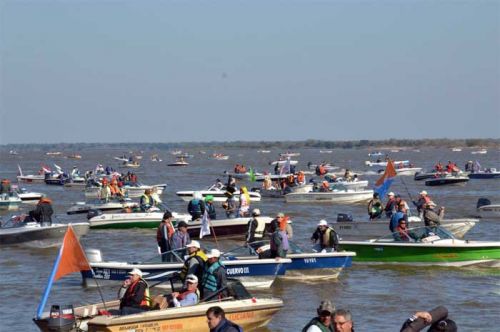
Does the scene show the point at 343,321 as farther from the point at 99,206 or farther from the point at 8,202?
the point at 8,202

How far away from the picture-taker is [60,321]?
14.7 metres

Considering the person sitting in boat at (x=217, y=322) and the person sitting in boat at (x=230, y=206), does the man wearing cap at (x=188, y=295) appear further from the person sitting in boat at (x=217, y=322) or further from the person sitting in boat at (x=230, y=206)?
the person sitting in boat at (x=230, y=206)

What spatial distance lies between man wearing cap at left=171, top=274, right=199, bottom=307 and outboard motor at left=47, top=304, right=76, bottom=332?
159 cm

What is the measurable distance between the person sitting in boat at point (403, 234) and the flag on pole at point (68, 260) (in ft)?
37.0

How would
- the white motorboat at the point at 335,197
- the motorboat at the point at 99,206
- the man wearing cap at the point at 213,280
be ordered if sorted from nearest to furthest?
1. the man wearing cap at the point at 213,280
2. the motorboat at the point at 99,206
3. the white motorboat at the point at 335,197

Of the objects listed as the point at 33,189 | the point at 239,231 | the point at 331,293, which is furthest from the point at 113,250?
the point at 33,189

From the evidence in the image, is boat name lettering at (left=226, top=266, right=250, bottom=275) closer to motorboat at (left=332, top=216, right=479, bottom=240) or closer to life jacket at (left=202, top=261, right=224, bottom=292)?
life jacket at (left=202, top=261, right=224, bottom=292)

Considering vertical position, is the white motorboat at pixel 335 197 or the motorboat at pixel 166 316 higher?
the motorboat at pixel 166 316

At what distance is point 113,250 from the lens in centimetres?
2995

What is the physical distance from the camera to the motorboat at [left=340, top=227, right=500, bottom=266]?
76.9 ft

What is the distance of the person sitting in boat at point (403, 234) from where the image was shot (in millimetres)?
23922

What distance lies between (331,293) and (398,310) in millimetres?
1972

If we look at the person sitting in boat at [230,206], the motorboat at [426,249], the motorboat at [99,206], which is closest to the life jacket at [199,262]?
the motorboat at [426,249]

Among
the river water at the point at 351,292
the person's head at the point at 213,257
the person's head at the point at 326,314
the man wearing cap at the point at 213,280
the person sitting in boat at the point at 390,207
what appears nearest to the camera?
the person's head at the point at 326,314
